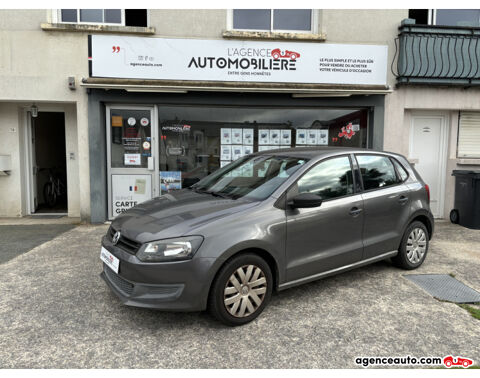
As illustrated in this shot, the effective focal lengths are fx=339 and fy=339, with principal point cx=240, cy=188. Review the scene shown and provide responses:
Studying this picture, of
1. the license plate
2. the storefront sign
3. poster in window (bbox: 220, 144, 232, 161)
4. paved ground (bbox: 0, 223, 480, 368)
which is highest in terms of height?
the storefront sign

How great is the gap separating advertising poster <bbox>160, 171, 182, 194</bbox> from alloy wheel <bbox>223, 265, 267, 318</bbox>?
15.1 feet

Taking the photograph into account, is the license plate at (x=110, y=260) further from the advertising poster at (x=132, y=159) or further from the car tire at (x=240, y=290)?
Answer: the advertising poster at (x=132, y=159)

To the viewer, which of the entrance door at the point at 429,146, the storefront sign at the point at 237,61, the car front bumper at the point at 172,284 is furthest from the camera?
the entrance door at the point at 429,146

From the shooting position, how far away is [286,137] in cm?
737

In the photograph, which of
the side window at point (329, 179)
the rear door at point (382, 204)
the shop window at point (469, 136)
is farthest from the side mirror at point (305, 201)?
the shop window at point (469, 136)

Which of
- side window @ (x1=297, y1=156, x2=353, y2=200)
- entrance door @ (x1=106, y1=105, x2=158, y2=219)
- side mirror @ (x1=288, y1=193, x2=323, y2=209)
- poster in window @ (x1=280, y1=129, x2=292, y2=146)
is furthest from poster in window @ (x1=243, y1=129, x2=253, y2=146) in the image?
side mirror @ (x1=288, y1=193, x2=323, y2=209)

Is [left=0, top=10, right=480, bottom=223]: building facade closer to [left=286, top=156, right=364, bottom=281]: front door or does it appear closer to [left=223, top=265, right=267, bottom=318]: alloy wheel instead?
[left=286, top=156, right=364, bottom=281]: front door

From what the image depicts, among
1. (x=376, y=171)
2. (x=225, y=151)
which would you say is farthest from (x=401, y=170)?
(x=225, y=151)

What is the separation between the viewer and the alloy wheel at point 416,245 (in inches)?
166

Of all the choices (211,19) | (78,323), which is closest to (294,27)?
(211,19)

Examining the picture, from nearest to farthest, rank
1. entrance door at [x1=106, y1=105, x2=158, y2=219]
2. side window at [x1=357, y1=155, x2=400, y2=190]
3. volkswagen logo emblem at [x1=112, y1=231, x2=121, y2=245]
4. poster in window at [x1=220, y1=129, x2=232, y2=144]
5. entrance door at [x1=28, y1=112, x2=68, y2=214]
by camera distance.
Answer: volkswagen logo emblem at [x1=112, y1=231, x2=121, y2=245], side window at [x1=357, y1=155, x2=400, y2=190], entrance door at [x1=106, y1=105, x2=158, y2=219], poster in window at [x1=220, y1=129, x2=232, y2=144], entrance door at [x1=28, y1=112, x2=68, y2=214]

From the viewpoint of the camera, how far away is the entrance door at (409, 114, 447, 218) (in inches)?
295

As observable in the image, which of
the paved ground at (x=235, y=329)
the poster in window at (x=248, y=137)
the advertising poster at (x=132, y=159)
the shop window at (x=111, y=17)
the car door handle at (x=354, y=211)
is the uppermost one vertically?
the shop window at (x=111, y=17)

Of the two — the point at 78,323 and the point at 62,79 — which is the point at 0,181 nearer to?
the point at 62,79
